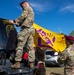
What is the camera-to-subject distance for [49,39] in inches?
476

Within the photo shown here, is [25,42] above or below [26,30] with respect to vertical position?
below

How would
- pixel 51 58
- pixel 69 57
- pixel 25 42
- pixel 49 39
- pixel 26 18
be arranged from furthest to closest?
pixel 51 58, pixel 49 39, pixel 26 18, pixel 25 42, pixel 69 57

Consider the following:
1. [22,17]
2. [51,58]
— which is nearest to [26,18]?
[22,17]

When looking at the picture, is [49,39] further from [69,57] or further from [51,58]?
[51,58]

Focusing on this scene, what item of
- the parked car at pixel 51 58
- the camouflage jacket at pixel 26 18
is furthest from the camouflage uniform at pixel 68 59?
the parked car at pixel 51 58

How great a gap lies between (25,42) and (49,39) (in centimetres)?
477

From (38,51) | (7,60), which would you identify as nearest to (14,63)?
(7,60)

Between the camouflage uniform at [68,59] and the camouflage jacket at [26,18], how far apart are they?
1645 millimetres

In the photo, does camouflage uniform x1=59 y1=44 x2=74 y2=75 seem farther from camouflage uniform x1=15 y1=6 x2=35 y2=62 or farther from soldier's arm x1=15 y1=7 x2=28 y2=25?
soldier's arm x1=15 y1=7 x2=28 y2=25

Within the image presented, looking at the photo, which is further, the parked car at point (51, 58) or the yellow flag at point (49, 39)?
the parked car at point (51, 58)

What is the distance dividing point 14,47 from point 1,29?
680 millimetres

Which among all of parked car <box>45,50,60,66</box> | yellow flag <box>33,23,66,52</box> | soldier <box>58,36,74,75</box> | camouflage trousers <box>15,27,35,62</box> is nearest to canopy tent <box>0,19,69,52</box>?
yellow flag <box>33,23,66,52</box>

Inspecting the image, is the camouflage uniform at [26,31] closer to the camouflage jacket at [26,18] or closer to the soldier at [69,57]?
the camouflage jacket at [26,18]

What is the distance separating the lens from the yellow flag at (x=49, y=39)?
1160 centimetres
